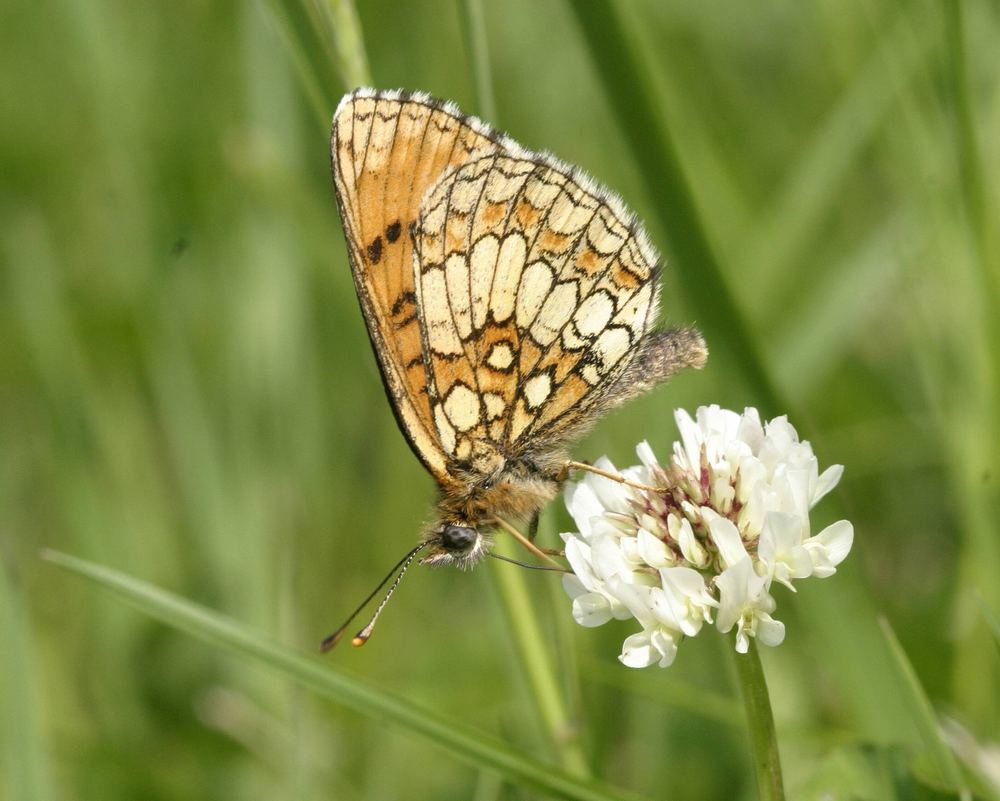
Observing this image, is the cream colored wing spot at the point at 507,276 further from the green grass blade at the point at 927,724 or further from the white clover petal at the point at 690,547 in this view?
the green grass blade at the point at 927,724

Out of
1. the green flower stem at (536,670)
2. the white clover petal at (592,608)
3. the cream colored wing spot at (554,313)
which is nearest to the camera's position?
the white clover petal at (592,608)

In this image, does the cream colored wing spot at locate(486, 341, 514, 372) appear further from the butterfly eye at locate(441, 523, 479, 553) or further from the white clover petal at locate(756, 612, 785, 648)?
the white clover petal at locate(756, 612, 785, 648)

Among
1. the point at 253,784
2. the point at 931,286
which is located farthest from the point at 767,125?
the point at 253,784

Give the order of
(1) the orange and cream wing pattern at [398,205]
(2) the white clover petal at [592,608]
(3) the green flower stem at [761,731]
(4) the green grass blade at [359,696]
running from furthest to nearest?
(1) the orange and cream wing pattern at [398,205] < (2) the white clover petal at [592,608] < (4) the green grass blade at [359,696] < (3) the green flower stem at [761,731]

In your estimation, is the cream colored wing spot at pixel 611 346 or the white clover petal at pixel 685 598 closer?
the white clover petal at pixel 685 598

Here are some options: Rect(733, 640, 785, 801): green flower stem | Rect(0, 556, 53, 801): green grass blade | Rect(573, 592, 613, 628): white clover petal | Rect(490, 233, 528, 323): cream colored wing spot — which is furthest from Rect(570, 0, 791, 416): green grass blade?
Rect(0, 556, 53, 801): green grass blade

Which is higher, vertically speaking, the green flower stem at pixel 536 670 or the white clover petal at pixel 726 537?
the white clover petal at pixel 726 537

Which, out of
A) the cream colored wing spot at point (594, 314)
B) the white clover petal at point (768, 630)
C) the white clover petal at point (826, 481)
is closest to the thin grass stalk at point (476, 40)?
the cream colored wing spot at point (594, 314)
